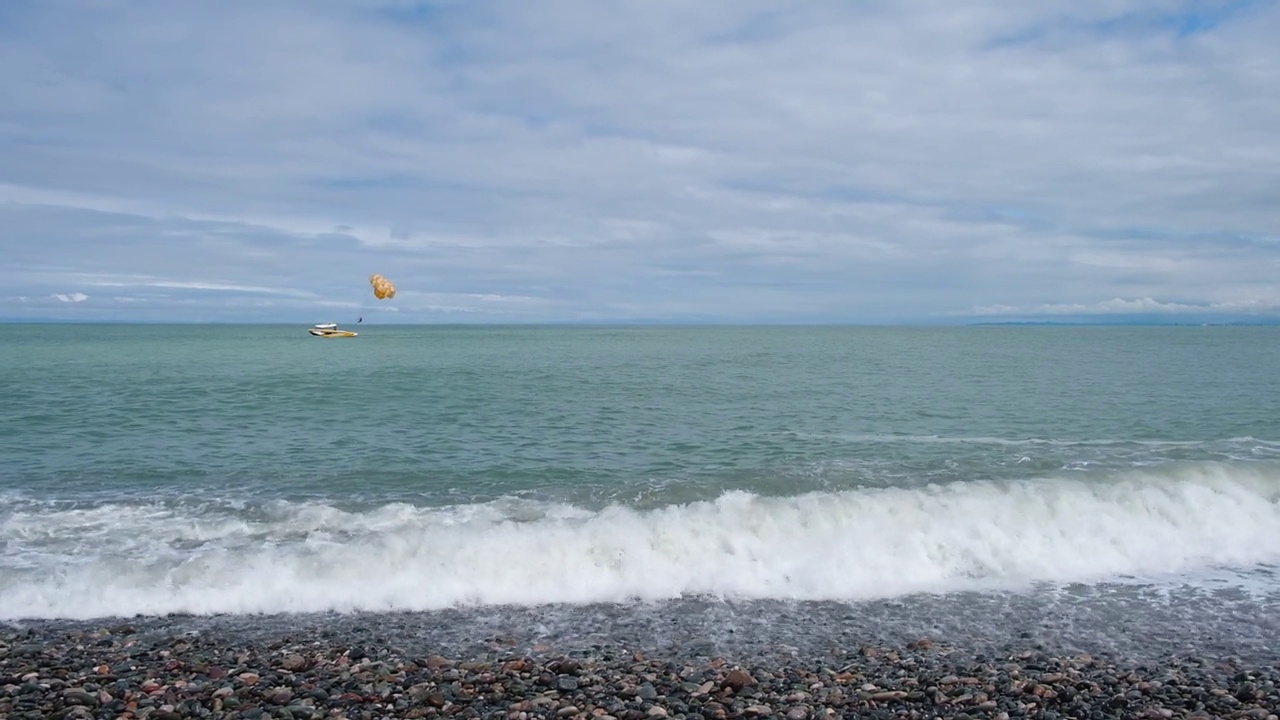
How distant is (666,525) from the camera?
15602 mm

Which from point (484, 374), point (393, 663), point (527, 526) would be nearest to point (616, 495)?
point (527, 526)

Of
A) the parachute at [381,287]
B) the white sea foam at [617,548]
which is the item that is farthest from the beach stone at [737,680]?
the parachute at [381,287]

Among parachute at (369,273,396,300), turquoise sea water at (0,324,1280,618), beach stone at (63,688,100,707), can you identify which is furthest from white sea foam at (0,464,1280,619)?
parachute at (369,273,396,300)

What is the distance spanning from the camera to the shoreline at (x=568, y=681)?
337 inches

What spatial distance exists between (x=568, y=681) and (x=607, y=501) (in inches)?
357

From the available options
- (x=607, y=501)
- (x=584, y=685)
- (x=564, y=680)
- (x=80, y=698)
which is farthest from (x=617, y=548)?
(x=80, y=698)

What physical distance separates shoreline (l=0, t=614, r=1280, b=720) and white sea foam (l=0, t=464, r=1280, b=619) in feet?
5.61

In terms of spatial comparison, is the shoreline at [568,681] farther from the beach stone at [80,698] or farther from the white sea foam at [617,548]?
the white sea foam at [617,548]

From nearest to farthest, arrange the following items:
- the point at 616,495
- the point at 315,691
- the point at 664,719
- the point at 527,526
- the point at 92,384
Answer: the point at 664,719, the point at 315,691, the point at 527,526, the point at 616,495, the point at 92,384

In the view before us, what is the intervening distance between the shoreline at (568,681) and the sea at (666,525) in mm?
793

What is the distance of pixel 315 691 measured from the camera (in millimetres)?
8859

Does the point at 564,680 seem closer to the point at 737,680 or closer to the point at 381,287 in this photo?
the point at 737,680

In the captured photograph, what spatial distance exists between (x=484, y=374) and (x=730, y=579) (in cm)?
4585

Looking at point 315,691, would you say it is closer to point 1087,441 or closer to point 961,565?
point 961,565
